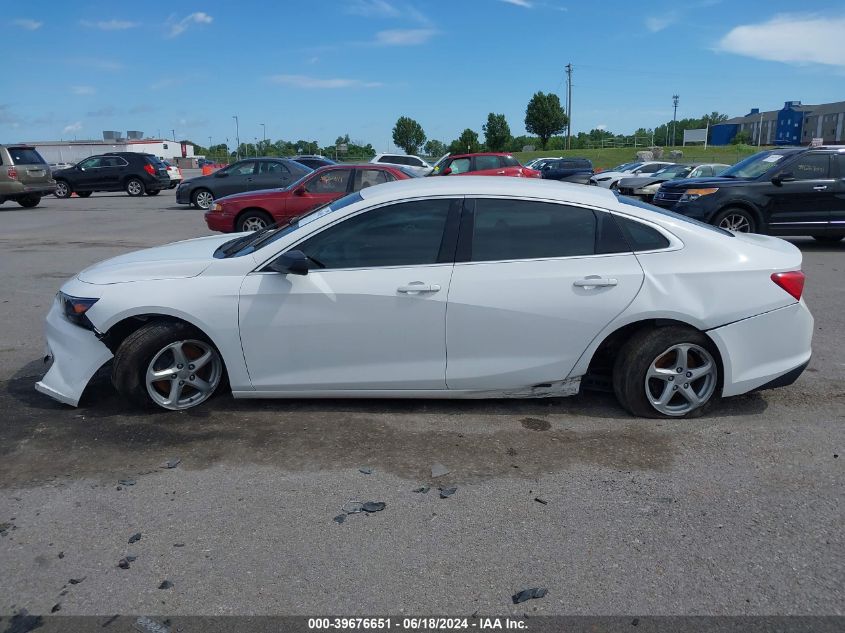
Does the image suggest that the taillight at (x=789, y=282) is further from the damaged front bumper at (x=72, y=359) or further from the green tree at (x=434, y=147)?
the green tree at (x=434, y=147)

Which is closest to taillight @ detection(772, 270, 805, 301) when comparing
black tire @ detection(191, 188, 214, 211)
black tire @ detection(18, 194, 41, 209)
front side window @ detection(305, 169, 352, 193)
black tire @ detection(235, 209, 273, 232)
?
front side window @ detection(305, 169, 352, 193)

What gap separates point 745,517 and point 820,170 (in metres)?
10.3

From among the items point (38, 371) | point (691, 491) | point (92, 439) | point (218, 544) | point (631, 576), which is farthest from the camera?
point (38, 371)

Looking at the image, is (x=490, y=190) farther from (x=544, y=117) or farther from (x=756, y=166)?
(x=544, y=117)

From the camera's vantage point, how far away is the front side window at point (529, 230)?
4.41 metres

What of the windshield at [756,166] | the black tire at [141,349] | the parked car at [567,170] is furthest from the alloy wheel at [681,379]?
the parked car at [567,170]

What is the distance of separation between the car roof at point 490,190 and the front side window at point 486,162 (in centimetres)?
1598

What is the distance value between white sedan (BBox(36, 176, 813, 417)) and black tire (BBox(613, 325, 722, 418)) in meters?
0.01

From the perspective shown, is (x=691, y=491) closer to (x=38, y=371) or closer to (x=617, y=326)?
(x=617, y=326)

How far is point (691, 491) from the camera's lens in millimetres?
3625

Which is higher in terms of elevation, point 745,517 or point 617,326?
point 617,326

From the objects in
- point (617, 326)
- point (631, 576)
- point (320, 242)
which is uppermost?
point (320, 242)

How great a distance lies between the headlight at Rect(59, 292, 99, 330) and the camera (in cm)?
449

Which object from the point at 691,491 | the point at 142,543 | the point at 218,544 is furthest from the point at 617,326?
the point at 142,543
